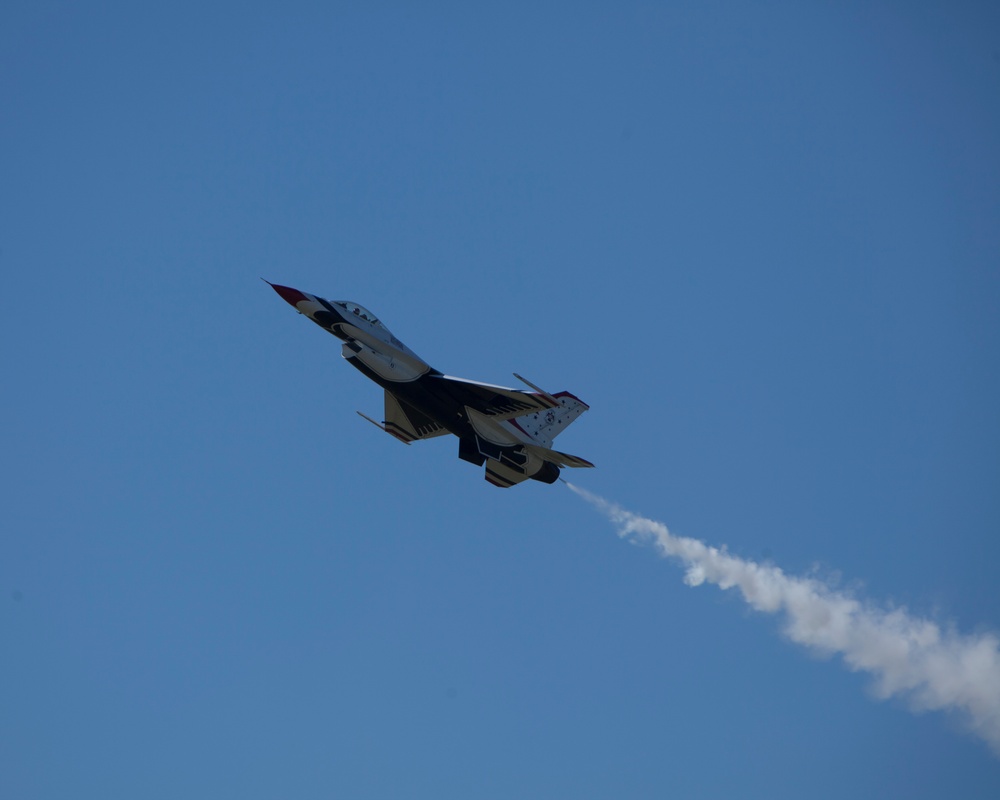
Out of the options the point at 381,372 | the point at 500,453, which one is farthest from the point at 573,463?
the point at 381,372

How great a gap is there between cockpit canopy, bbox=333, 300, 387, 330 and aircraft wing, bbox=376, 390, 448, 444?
18.1 ft

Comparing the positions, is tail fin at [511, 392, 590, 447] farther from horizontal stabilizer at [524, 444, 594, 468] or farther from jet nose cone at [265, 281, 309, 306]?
jet nose cone at [265, 281, 309, 306]

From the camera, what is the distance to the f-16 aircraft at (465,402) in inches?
2090

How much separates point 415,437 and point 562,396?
21.5 ft

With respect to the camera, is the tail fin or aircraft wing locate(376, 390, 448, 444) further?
aircraft wing locate(376, 390, 448, 444)

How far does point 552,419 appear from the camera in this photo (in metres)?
56.6

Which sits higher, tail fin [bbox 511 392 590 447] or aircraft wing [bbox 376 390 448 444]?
tail fin [bbox 511 392 590 447]

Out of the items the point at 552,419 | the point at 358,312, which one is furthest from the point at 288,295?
the point at 552,419

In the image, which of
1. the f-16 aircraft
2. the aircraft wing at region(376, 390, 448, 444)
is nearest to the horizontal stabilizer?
the f-16 aircraft

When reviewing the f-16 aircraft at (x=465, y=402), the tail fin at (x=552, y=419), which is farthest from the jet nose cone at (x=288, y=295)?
the tail fin at (x=552, y=419)

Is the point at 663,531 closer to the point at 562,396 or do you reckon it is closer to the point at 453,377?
the point at 562,396

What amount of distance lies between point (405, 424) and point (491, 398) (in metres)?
6.92

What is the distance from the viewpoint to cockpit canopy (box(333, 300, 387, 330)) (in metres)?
53.3

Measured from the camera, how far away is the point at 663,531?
2363 inches
